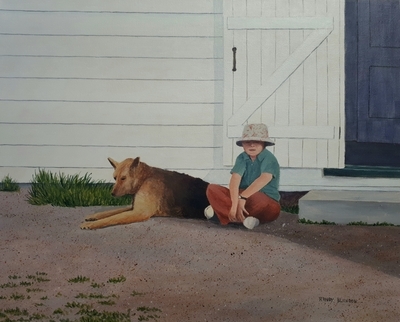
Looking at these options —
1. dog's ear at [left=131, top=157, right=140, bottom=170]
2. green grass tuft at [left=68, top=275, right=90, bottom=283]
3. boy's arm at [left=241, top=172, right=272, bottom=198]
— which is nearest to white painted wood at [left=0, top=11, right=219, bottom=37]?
dog's ear at [left=131, top=157, right=140, bottom=170]

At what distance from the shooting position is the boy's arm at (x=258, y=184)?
5359 millimetres

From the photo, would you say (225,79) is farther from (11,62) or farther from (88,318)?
(88,318)

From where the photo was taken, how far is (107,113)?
19.3ft

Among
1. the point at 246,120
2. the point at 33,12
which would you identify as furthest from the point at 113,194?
the point at 33,12

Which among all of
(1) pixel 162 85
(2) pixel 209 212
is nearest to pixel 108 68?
(1) pixel 162 85

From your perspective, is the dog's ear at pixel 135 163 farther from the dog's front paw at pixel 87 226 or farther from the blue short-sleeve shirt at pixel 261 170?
the blue short-sleeve shirt at pixel 261 170

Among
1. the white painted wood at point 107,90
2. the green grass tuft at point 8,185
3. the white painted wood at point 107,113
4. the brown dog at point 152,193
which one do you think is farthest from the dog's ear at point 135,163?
the green grass tuft at point 8,185

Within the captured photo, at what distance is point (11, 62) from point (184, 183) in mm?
1657

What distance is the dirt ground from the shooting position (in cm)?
438

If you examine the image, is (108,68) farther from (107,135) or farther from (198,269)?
(198,269)

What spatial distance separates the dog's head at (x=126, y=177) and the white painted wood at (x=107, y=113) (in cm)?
40

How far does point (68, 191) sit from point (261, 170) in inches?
59.4

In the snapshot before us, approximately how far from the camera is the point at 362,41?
6.06 meters

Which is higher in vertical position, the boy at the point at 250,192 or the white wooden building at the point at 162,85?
the white wooden building at the point at 162,85
